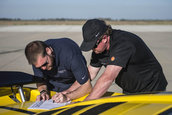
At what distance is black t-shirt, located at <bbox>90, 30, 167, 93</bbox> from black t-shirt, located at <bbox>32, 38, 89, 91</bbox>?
219 millimetres

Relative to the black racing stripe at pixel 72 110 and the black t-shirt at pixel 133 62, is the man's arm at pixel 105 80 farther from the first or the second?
the black racing stripe at pixel 72 110

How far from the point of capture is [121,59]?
222cm

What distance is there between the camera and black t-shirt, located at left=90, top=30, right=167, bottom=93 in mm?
2244

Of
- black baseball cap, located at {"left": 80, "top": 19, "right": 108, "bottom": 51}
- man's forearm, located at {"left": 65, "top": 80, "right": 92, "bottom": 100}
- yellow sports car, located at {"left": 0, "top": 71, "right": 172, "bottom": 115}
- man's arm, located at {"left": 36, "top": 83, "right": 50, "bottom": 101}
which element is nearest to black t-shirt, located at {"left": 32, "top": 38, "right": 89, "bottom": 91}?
man's forearm, located at {"left": 65, "top": 80, "right": 92, "bottom": 100}

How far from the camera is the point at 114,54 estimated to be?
224cm

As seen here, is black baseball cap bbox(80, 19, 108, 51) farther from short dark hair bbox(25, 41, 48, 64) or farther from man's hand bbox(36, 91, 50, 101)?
man's hand bbox(36, 91, 50, 101)

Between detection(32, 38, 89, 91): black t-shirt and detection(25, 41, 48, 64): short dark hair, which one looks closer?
detection(25, 41, 48, 64): short dark hair

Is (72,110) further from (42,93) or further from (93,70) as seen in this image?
(93,70)

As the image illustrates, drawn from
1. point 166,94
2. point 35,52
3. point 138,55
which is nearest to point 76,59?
point 35,52

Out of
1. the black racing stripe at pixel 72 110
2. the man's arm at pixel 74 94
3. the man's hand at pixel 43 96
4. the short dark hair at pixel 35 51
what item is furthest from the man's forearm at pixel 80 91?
the black racing stripe at pixel 72 110

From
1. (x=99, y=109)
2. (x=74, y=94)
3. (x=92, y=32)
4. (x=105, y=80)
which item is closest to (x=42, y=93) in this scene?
(x=74, y=94)

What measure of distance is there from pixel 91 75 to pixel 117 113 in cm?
156

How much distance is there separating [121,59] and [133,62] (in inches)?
7.8

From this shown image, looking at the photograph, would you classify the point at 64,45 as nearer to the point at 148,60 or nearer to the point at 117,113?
the point at 148,60
